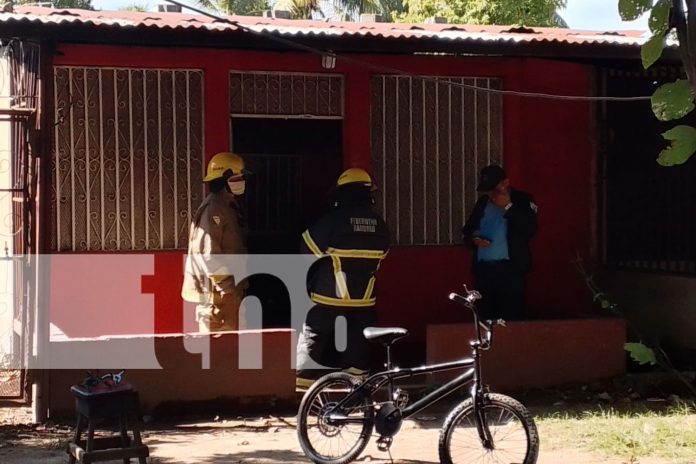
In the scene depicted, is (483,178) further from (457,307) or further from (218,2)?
(218,2)

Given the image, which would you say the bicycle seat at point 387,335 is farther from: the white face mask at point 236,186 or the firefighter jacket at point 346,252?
the white face mask at point 236,186

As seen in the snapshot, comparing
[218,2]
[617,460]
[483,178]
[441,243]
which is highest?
[218,2]

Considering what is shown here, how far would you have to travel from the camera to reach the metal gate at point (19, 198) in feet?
23.9

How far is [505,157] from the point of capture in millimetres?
9102

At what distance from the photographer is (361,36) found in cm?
757

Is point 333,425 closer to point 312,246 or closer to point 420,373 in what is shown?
point 420,373

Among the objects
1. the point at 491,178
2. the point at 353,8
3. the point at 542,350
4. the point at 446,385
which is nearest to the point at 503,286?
the point at 542,350

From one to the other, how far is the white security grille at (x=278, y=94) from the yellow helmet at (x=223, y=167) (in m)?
0.99

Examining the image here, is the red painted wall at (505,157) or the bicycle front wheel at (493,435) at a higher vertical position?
the red painted wall at (505,157)

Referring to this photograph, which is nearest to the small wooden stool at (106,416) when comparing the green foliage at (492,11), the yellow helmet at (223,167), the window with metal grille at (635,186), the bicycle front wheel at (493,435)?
the bicycle front wheel at (493,435)

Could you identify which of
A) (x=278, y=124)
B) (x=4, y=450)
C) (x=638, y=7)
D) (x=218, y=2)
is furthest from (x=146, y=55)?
(x=218, y=2)

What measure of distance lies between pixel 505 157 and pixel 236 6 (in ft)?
90.7

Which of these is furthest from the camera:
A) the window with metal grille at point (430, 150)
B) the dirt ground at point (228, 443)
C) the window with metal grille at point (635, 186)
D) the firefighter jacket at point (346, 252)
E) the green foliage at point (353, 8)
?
the green foliage at point (353, 8)

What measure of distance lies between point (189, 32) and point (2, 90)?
2.26 meters
